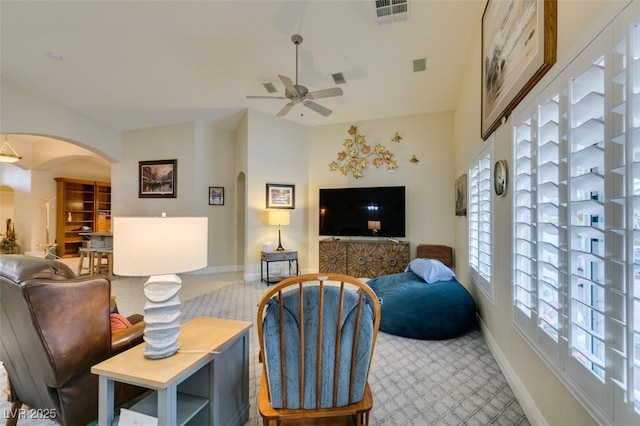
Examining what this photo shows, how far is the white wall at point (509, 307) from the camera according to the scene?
1.25 m

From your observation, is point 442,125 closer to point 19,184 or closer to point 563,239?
point 563,239

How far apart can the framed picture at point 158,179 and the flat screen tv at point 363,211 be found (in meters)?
3.34

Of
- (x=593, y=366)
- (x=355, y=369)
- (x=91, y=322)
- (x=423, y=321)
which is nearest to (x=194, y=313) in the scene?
(x=91, y=322)

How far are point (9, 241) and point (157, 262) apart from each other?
9736 millimetres

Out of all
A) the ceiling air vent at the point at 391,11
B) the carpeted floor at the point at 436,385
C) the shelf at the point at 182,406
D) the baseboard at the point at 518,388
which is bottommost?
the carpeted floor at the point at 436,385

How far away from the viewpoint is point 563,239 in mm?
1264

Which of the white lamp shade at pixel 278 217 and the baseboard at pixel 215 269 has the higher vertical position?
the white lamp shade at pixel 278 217

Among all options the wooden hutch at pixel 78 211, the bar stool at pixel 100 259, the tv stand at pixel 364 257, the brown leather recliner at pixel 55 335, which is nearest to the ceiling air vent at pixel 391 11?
the brown leather recliner at pixel 55 335

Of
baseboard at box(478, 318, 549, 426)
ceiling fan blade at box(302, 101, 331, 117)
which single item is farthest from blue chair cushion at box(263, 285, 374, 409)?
ceiling fan blade at box(302, 101, 331, 117)

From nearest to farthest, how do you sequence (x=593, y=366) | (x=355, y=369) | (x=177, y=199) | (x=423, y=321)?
(x=593, y=366)
(x=355, y=369)
(x=423, y=321)
(x=177, y=199)

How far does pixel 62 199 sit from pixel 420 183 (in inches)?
395

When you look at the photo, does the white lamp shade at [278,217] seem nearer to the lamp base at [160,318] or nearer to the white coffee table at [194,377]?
the white coffee table at [194,377]

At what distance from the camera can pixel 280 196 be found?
18.9 feet

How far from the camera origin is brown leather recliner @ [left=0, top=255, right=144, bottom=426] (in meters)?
1.29
